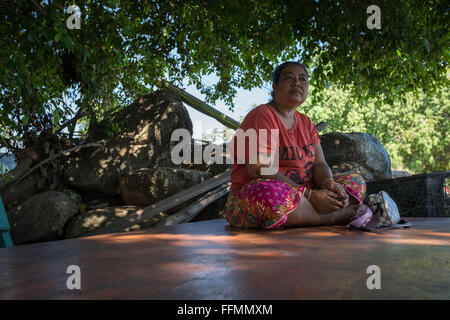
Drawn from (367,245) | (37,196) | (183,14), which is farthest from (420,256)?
(37,196)

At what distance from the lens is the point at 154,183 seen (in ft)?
15.7

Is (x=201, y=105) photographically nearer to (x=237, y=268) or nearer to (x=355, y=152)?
(x=355, y=152)

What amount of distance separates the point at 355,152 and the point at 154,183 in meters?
2.81

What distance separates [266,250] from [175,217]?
2.13 m

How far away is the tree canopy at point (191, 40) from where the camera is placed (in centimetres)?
292

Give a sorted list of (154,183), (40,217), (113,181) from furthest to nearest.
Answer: (113,181)
(154,183)
(40,217)

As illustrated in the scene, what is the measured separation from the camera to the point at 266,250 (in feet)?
4.97

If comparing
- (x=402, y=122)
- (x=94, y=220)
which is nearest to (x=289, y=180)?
(x=94, y=220)

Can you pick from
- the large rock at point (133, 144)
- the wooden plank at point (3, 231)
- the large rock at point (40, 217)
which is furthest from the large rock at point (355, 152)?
the wooden plank at point (3, 231)

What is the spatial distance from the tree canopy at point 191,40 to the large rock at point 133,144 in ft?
2.26

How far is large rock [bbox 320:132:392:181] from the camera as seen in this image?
15.8ft

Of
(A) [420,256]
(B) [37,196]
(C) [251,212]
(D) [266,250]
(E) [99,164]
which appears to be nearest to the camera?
(A) [420,256]
